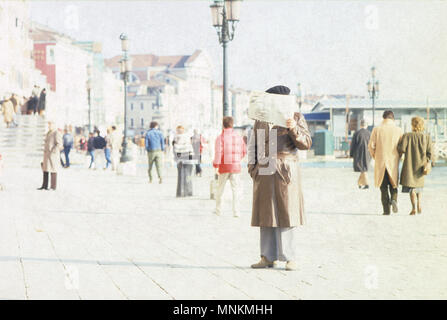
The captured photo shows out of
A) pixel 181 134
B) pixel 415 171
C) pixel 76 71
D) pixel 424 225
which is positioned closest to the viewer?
pixel 424 225

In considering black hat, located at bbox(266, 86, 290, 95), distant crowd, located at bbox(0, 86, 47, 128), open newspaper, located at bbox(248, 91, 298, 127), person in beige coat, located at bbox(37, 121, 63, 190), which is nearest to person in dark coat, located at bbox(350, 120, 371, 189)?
person in beige coat, located at bbox(37, 121, 63, 190)

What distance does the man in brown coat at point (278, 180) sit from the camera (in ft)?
22.9

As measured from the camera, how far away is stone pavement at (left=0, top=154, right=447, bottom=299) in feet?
20.1

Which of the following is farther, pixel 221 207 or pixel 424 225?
pixel 221 207

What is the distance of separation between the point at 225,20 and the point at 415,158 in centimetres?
658

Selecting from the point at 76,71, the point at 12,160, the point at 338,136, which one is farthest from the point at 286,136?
the point at 76,71

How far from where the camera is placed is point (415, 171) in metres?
12.1

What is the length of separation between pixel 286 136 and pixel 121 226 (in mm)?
4295

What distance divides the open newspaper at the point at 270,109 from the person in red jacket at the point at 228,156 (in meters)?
5.23

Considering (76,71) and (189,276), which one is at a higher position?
(76,71)

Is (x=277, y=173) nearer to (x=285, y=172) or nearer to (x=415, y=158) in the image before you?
(x=285, y=172)

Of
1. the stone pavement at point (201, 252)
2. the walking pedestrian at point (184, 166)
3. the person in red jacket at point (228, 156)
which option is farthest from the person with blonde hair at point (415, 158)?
the walking pedestrian at point (184, 166)
